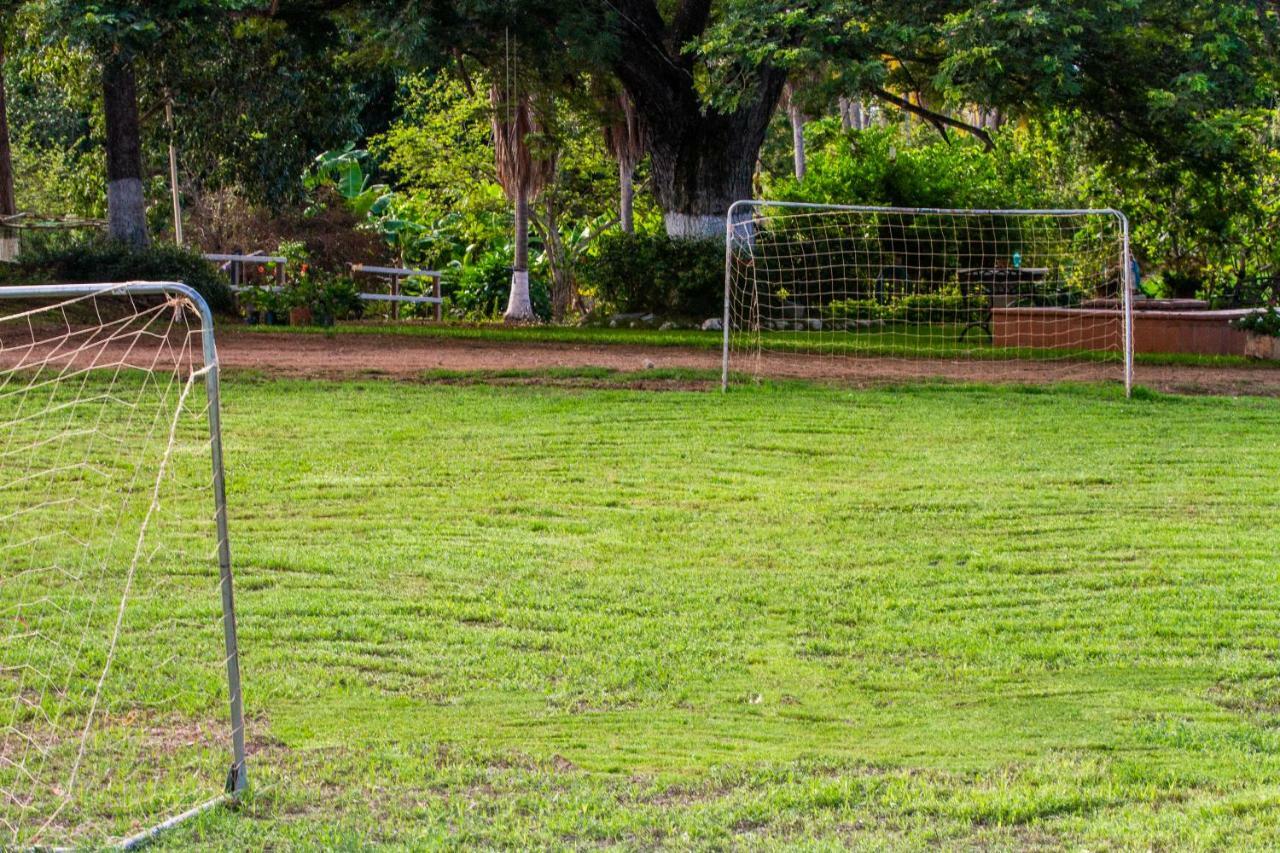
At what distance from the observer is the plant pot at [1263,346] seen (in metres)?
18.2

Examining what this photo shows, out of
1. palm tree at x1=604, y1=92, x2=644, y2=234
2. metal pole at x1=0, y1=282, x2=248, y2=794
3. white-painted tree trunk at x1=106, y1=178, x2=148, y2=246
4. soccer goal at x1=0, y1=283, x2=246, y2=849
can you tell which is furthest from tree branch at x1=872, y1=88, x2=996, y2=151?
metal pole at x1=0, y1=282, x2=248, y2=794

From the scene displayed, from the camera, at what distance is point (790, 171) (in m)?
34.6

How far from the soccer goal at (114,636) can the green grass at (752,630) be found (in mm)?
230

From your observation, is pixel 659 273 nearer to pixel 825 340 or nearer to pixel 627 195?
pixel 825 340

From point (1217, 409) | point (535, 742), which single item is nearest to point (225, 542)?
point (535, 742)

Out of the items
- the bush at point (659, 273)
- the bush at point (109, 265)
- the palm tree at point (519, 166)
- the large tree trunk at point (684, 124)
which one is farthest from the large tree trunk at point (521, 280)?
the bush at point (109, 265)

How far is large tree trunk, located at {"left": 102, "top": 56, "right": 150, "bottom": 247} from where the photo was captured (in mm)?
19938

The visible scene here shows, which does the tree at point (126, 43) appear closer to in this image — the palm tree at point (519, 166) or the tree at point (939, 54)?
the tree at point (939, 54)

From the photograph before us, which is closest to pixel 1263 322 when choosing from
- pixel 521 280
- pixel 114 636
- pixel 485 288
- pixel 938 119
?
pixel 938 119

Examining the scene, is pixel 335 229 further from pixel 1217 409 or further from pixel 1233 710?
pixel 1233 710

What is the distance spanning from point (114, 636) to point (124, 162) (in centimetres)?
1635

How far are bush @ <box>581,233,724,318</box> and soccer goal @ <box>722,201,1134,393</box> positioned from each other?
0.46 meters

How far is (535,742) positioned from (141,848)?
1527 mm

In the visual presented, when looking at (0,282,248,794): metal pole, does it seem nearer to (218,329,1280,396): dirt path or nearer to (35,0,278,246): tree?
(218,329,1280,396): dirt path
